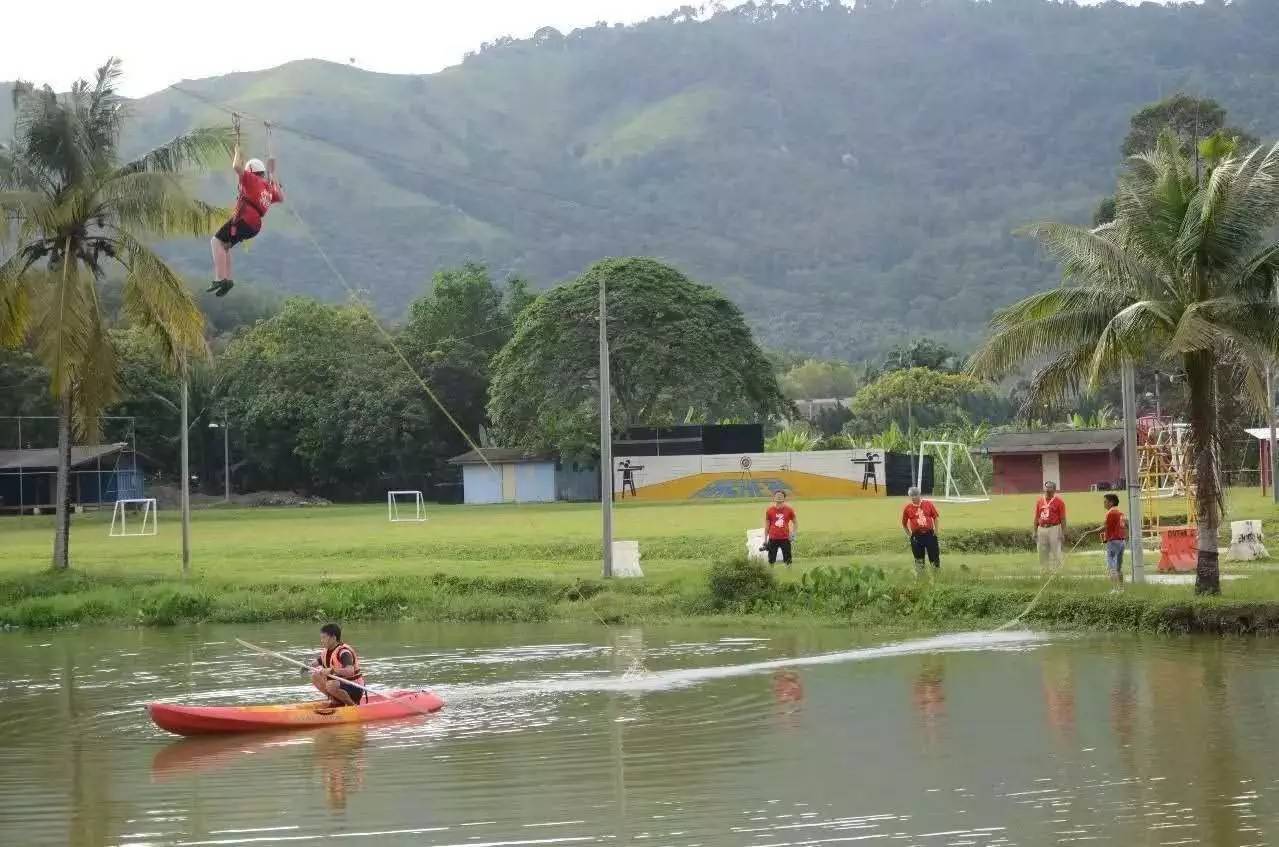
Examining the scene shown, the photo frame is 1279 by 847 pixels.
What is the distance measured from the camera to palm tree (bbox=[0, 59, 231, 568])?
3391cm

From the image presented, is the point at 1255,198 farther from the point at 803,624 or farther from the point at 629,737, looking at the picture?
the point at 629,737

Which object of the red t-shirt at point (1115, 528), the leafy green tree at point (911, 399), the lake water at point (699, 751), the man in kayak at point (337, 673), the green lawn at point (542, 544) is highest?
the leafy green tree at point (911, 399)

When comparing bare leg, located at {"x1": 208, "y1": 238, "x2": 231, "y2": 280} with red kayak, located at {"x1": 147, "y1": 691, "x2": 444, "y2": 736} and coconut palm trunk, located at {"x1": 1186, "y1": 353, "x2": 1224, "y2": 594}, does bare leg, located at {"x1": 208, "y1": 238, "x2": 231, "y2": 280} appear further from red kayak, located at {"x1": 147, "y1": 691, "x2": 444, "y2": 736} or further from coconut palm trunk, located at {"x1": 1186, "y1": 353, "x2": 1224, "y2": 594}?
coconut palm trunk, located at {"x1": 1186, "y1": 353, "x2": 1224, "y2": 594}

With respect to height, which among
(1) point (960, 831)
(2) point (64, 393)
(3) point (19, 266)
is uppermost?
(3) point (19, 266)

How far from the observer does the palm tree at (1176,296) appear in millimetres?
23781

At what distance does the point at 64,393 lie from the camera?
111 ft

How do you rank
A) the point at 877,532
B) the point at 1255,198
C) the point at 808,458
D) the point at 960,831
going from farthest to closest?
the point at 808,458 < the point at 877,532 < the point at 1255,198 < the point at 960,831

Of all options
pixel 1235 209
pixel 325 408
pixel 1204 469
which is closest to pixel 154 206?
pixel 1235 209

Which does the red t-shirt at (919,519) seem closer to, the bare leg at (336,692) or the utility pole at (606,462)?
the utility pole at (606,462)

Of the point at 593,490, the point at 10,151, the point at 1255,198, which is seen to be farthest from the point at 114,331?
the point at 1255,198

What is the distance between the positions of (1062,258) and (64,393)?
20932 millimetres

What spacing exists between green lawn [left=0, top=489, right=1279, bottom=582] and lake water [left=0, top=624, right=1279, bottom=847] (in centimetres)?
800

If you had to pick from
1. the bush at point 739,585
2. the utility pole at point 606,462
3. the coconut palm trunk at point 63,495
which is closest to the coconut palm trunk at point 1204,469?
the bush at point 739,585

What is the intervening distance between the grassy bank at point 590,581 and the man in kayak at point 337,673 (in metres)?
10.4
